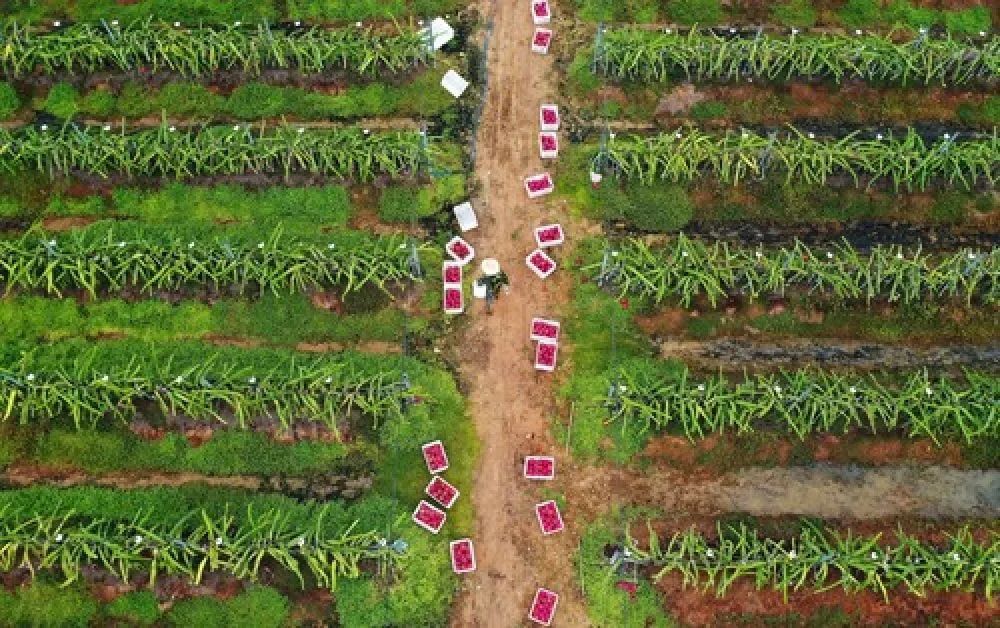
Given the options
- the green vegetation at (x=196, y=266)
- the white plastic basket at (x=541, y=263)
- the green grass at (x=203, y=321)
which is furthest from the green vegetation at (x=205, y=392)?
the white plastic basket at (x=541, y=263)

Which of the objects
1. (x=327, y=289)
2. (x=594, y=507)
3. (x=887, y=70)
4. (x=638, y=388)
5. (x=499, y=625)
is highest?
(x=887, y=70)

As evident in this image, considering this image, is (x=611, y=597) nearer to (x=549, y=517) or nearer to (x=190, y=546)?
(x=549, y=517)

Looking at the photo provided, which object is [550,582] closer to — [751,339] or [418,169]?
[751,339]

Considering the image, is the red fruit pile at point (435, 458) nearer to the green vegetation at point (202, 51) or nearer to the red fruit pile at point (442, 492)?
the red fruit pile at point (442, 492)

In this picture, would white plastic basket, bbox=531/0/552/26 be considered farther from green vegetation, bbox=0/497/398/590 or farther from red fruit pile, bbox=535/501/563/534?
green vegetation, bbox=0/497/398/590

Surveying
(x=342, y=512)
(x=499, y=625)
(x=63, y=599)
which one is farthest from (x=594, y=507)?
(x=63, y=599)

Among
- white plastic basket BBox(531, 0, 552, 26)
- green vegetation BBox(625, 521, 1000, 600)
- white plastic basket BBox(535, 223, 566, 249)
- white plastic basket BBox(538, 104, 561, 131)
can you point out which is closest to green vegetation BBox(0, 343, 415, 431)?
white plastic basket BBox(535, 223, 566, 249)

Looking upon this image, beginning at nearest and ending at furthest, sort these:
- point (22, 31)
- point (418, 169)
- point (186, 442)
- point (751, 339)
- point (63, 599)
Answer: point (63, 599)
point (186, 442)
point (751, 339)
point (418, 169)
point (22, 31)
